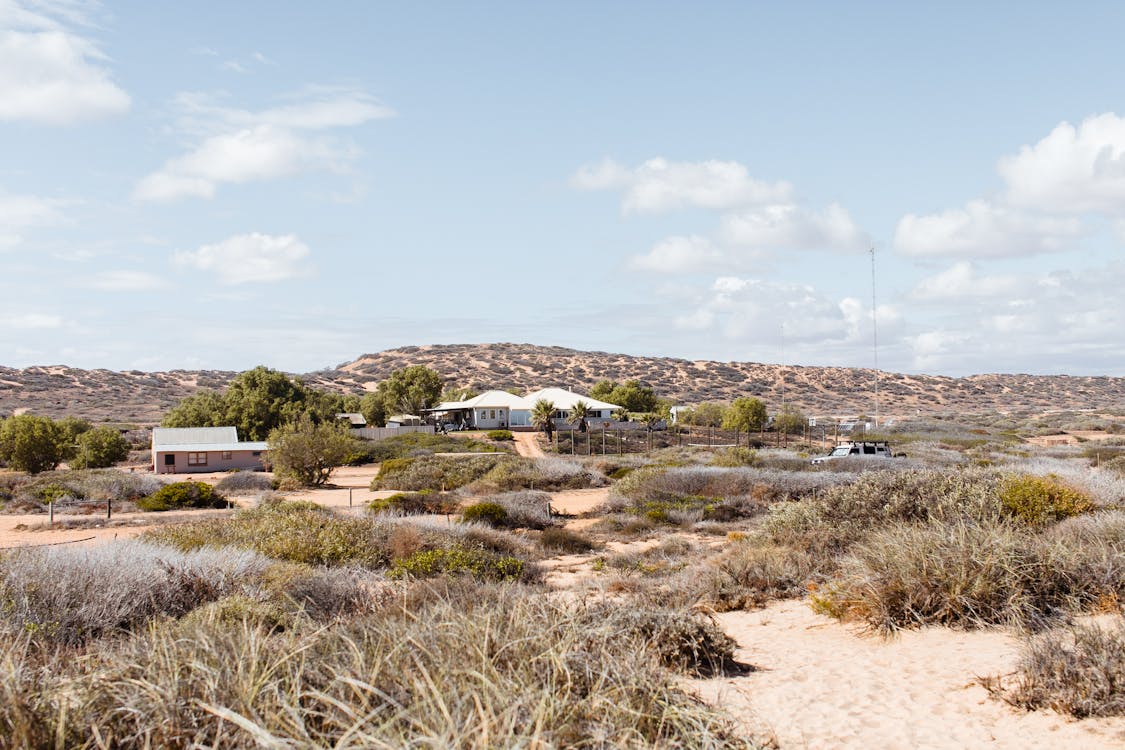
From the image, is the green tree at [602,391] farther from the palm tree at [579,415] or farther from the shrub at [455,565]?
the shrub at [455,565]

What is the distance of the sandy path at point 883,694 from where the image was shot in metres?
6.30

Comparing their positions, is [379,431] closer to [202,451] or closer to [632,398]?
[202,451]

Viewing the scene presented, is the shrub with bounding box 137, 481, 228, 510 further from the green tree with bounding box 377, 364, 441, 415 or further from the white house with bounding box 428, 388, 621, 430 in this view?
the green tree with bounding box 377, 364, 441, 415

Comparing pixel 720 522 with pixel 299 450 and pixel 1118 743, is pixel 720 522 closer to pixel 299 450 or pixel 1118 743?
pixel 1118 743

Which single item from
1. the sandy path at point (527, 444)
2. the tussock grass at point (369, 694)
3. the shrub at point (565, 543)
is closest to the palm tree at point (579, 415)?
the sandy path at point (527, 444)

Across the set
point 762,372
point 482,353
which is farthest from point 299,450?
point 762,372

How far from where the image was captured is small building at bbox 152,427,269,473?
4328 centimetres

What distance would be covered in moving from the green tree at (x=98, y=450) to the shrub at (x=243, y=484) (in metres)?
11.4

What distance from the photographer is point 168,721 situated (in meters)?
4.14

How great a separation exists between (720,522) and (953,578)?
11911 millimetres

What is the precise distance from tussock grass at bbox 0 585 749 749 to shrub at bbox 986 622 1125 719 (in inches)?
120

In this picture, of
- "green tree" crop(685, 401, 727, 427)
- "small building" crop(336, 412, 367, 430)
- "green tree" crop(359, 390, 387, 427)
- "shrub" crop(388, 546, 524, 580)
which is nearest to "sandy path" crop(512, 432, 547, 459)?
"small building" crop(336, 412, 367, 430)

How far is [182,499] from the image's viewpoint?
27.6 m

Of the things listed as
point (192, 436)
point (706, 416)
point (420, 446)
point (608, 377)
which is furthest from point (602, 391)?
point (608, 377)
